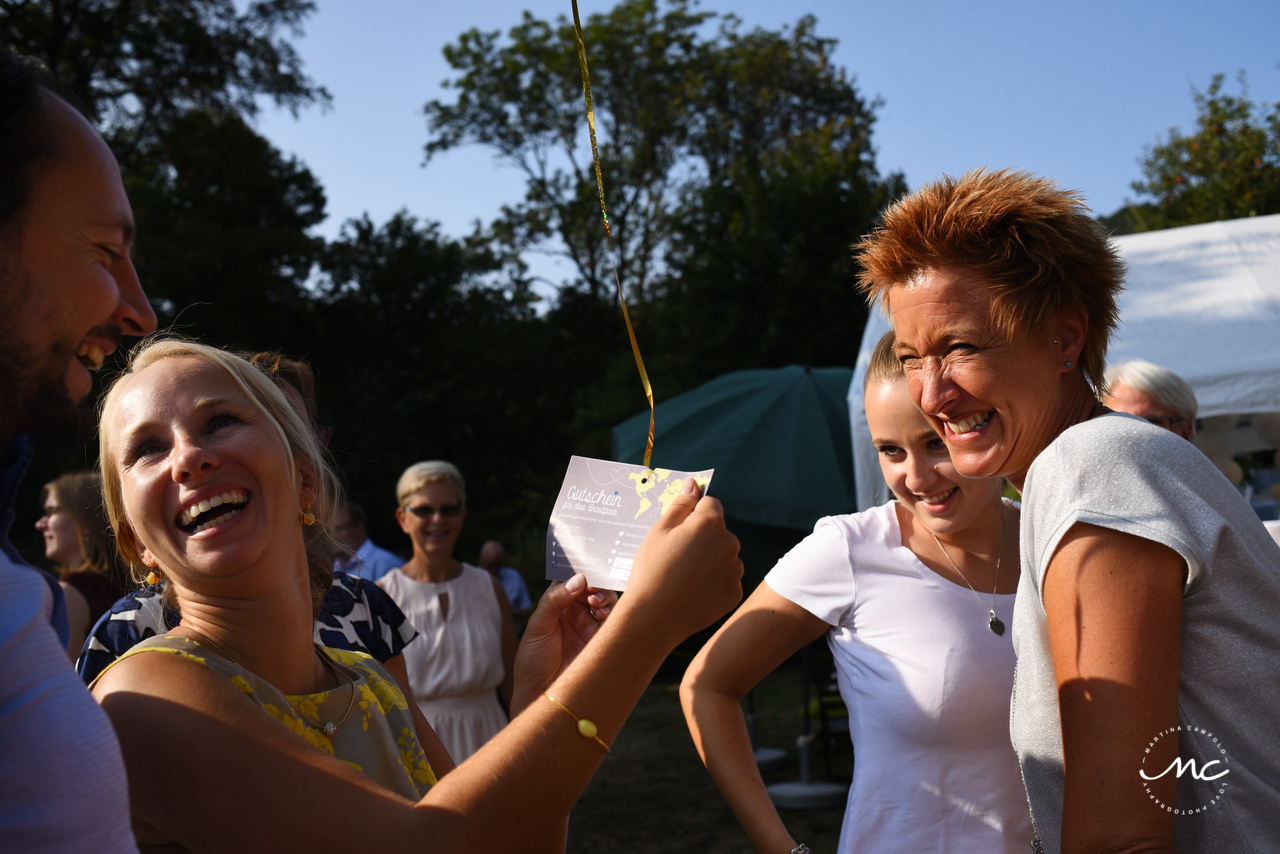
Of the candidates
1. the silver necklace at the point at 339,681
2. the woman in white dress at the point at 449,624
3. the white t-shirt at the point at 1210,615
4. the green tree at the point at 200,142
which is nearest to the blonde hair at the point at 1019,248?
the white t-shirt at the point at 1210,615

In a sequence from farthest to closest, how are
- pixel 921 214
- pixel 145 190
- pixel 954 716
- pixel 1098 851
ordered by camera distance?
pixel 145 190 → pixel 954 716 → pixel 921 214 → pixel 1098 851

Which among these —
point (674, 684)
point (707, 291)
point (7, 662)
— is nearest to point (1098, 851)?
point (7, 662)

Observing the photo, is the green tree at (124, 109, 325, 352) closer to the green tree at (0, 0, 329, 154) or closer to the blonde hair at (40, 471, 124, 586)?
the green tree at (0, 0, 329, 154)

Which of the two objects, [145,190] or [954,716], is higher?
[145,190]

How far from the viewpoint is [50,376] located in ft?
3.56

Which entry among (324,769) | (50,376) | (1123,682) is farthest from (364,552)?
(1123,682)

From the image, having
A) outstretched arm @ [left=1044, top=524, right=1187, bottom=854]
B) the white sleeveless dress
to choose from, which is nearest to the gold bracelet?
outstretched arm @ [left=1044, top=524, right=1187, bottom=854]

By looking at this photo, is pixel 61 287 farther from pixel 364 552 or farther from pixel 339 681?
pixel 364 552

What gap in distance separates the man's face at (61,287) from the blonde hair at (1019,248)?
1.31m

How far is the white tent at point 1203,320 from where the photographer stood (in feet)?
15.0

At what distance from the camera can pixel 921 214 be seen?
1706 mm

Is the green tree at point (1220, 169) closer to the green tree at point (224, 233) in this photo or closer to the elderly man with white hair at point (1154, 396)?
the elderly man with white hair at point (1154, 396)

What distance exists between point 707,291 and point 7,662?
15697 mm

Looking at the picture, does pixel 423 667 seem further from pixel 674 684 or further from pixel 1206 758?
pixel 674 684
